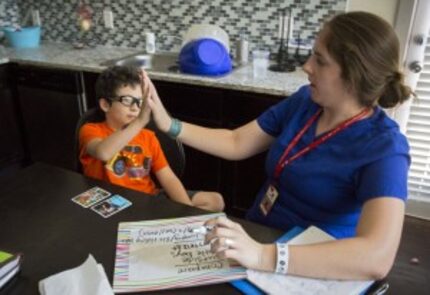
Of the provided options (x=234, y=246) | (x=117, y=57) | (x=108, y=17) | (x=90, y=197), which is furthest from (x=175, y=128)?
(x=108, y=17)

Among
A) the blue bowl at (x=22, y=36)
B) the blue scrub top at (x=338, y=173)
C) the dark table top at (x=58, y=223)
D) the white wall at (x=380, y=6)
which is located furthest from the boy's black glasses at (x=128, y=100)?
the blue bowl at (x=22, y=36)

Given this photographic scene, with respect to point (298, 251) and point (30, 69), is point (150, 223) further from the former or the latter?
point (30, 69)

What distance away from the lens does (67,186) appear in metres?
1.31

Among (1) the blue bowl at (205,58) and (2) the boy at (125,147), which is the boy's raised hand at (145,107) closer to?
(2) the boy at (125,147)

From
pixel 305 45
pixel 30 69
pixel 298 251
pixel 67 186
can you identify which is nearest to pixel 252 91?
pixel 305 45

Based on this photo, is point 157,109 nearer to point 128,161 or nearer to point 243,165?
point 128,161

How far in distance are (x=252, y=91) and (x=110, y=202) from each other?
45.7 inches

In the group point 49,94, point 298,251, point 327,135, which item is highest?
point 327,135

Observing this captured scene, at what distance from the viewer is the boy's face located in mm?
1563

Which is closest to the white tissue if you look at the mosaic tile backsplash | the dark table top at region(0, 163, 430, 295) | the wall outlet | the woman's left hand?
the dark table top at region(0, 163, 430, 295)

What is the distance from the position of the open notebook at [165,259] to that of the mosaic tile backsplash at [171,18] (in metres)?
1.82

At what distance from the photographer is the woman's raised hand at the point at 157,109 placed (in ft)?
4.62

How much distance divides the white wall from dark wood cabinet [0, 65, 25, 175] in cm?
225

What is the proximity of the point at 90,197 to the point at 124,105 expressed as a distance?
0.44 meters
